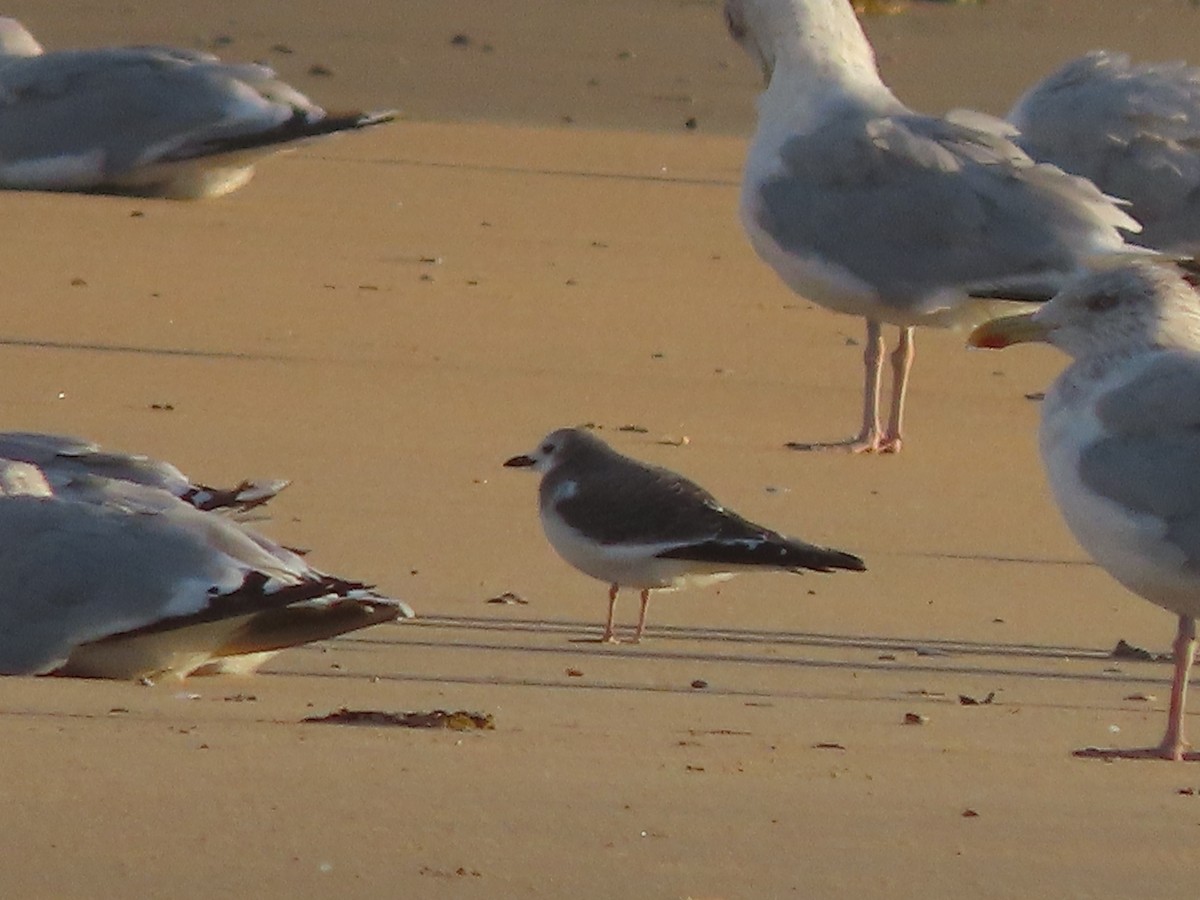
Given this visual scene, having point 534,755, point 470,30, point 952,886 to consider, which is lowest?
point 470,30

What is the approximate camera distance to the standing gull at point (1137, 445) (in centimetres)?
647

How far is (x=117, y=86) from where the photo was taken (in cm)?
1661

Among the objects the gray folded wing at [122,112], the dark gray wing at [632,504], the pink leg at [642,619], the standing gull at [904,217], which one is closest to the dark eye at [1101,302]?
the dark gray wing at [632,504]

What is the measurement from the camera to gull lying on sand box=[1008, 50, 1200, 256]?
1248 cm

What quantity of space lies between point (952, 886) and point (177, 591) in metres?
2.62

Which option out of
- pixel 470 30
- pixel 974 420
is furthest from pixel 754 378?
pixel 470 30

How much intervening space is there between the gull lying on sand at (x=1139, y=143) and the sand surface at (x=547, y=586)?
80 centimetres

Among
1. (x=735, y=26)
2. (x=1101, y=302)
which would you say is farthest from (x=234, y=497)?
(x=735, y=26)

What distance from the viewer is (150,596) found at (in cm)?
678

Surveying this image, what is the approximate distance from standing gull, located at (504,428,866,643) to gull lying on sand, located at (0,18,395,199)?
7810 millimetres

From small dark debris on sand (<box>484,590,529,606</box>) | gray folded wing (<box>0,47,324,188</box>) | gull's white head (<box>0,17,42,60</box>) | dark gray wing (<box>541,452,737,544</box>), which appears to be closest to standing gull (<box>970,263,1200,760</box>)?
dark gray wing (<box>541,452,737,544</box>)

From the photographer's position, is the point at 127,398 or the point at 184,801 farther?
the point at 127,398

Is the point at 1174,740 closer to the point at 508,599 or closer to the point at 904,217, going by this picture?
the point at 508,599

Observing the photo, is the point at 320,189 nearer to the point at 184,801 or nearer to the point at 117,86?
the point at 117,86
